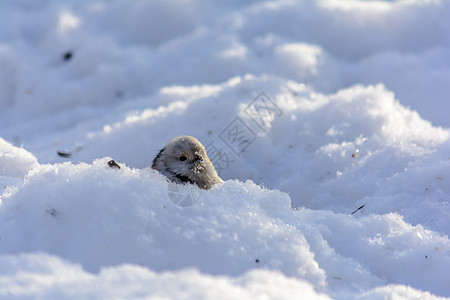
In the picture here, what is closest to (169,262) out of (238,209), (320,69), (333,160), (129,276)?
(129,276)

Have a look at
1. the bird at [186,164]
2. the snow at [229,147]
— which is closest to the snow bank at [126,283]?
the snow at [229,147]

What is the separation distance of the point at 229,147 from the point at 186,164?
3.90ft

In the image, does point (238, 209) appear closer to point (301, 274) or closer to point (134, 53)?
point (301, 274)

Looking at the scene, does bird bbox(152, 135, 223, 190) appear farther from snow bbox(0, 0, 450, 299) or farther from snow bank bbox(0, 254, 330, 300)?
snow bank bbox(0, 254, 330, 300)

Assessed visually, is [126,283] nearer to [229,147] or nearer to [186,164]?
[186,164]

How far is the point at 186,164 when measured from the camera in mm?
3105

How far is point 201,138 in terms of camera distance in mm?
4324

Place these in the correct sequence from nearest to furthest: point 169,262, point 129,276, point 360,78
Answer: point 129,276
point 169,262
point 360,78

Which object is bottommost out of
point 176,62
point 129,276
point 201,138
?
point 129,276

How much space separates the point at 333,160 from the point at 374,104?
0.81 metres

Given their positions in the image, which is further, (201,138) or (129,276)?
(201,138)

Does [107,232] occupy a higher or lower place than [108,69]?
lower

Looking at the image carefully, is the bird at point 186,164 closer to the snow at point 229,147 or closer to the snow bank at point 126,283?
the snow at point 229,147

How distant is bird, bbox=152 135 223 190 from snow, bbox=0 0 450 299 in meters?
0.41
